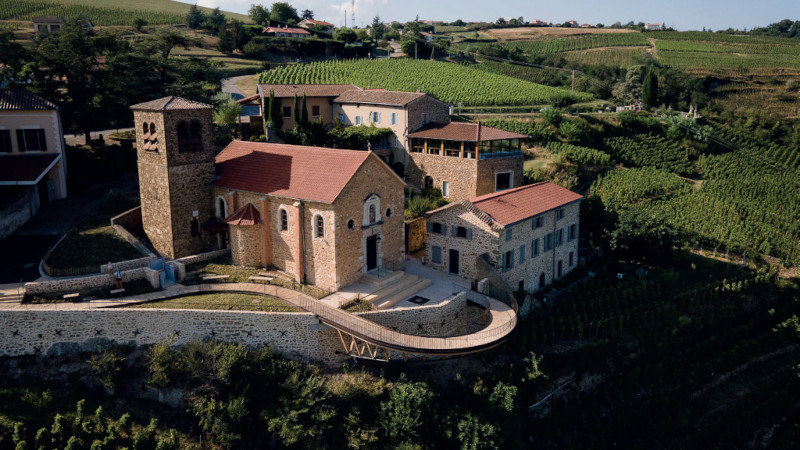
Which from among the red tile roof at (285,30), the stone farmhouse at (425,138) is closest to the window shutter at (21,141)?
the stone farmhouse at (425,138)

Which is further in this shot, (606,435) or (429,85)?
(429,85)

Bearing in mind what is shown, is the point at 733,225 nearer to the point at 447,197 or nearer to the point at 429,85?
the point at 447,197

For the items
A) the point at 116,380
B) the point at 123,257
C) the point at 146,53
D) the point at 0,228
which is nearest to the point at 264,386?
the point at 116,380

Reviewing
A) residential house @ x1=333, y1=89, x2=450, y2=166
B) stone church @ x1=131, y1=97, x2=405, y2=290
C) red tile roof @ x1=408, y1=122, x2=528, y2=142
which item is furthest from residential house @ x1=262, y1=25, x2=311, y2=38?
stone church @ x1=131, y1=97, x2=405, y2=290

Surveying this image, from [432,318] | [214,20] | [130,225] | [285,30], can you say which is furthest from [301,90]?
[214,20]

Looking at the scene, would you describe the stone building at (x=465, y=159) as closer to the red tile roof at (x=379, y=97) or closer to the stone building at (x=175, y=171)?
the red tile roof at (x=379, y=97)

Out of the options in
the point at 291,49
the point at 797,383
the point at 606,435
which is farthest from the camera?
the point at 291,49

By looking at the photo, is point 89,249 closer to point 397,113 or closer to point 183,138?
point 183,138

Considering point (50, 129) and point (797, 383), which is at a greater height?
point (50, 129)

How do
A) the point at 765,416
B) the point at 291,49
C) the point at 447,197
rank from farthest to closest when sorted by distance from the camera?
the point at 291,49 < the point at 447,197 < the point at 765,416
